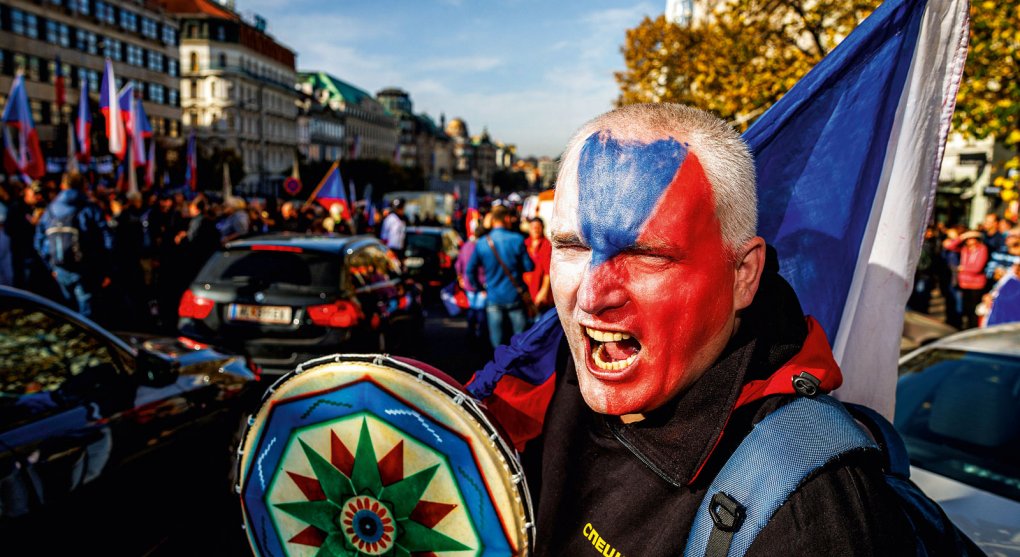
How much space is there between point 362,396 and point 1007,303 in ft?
25.1

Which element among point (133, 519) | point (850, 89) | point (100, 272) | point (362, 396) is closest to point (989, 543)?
point (850, 89)

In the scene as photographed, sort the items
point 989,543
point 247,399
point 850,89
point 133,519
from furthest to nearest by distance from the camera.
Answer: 1. point 247,399
2. point 133,519
3. point 989,543
4. point 850,89

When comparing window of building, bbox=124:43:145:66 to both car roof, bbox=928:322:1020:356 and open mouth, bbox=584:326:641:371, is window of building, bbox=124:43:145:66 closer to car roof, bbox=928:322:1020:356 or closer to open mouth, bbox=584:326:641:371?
car roof, bbox=928:322:1020:356

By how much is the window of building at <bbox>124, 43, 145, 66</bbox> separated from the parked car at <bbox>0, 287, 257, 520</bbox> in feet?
223

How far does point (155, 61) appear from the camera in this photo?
6419 cm

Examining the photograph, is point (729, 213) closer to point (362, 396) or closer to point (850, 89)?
point (362, 396)

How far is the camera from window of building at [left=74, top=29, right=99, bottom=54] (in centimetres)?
5256

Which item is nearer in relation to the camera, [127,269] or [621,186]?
[621,186]

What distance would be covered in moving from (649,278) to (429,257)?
1363cm

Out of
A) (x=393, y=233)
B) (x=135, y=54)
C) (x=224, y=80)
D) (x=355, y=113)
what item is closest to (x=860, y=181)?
(x=393, y=233)

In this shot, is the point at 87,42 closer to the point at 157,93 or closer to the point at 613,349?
the point at 157,93

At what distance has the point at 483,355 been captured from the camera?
8.56 m

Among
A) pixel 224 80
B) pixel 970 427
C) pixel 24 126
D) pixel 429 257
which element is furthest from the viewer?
pixel 224 80

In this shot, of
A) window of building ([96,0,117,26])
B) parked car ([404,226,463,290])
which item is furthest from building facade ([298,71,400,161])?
parked car ([404,226,463,290])
